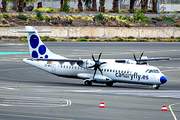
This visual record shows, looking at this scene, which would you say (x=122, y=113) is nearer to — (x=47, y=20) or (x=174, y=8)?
(x=47, y=20)

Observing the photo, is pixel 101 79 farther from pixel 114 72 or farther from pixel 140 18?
pixel 140 18

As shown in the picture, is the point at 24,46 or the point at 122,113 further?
the point at 24,46

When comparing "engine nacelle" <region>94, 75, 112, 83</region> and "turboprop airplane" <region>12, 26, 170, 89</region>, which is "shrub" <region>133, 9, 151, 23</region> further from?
"engine nacelle" <region>94, 75, 112, 83</region>

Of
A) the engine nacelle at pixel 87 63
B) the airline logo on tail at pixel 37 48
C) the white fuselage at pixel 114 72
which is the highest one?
the airline logo on tail at pixel 37 48

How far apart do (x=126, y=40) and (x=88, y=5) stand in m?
39.3

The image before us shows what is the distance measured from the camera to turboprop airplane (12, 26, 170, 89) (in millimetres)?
39031

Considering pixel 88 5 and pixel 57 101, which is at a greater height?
pixel 88 5

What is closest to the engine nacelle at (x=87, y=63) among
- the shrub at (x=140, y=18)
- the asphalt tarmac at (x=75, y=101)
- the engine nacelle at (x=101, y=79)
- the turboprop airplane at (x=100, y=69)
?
the turboprop airplane at (x=100, y=69)

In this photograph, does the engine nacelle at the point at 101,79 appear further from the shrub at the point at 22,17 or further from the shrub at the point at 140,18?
the shrub at the point at 140,18

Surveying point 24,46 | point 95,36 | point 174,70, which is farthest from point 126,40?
point 174,70

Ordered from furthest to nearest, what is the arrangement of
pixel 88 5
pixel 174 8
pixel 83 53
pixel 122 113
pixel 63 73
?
pixel 174 8 → pixel 88 5 → pixel 83 53 → pixel 63 73 → pixel 122 113

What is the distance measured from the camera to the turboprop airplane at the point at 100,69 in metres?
39.0

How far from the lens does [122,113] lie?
83.4 ft

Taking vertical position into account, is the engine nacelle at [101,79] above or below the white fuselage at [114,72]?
below
